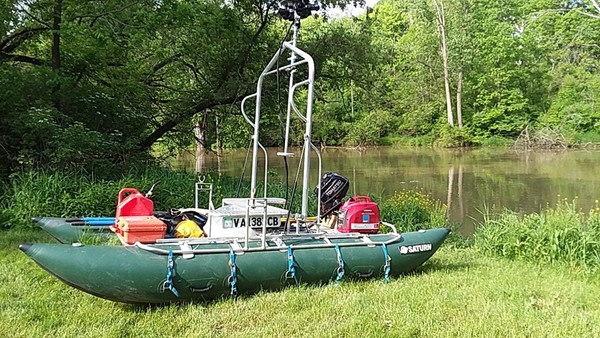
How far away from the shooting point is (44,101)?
9414mm

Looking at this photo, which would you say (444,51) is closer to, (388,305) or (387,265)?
(387,265)

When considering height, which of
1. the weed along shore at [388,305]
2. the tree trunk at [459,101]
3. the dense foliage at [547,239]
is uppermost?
the tree trunk at [459,101]

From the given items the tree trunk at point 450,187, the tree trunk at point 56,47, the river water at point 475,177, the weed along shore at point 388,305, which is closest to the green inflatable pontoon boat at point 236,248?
the weed along shore at point 388,305

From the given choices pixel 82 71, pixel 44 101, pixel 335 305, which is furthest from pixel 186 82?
pixel 335 305

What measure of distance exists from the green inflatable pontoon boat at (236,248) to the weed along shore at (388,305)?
5.6 inches

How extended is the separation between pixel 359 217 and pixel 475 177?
14.0 metres

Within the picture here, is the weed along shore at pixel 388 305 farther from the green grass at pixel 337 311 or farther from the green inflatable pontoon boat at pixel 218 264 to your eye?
the green inflatable pontoon boat at pixel 218 264

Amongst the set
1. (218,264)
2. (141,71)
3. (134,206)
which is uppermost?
(141,71)

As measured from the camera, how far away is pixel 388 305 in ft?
14.3

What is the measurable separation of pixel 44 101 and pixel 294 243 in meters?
6.37

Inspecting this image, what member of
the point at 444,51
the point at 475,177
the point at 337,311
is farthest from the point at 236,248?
the point at 444,51

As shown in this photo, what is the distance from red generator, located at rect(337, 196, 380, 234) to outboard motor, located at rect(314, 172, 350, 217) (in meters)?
0.41

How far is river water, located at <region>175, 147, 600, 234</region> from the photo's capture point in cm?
1310

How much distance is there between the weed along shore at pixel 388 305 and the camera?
12.6ft
